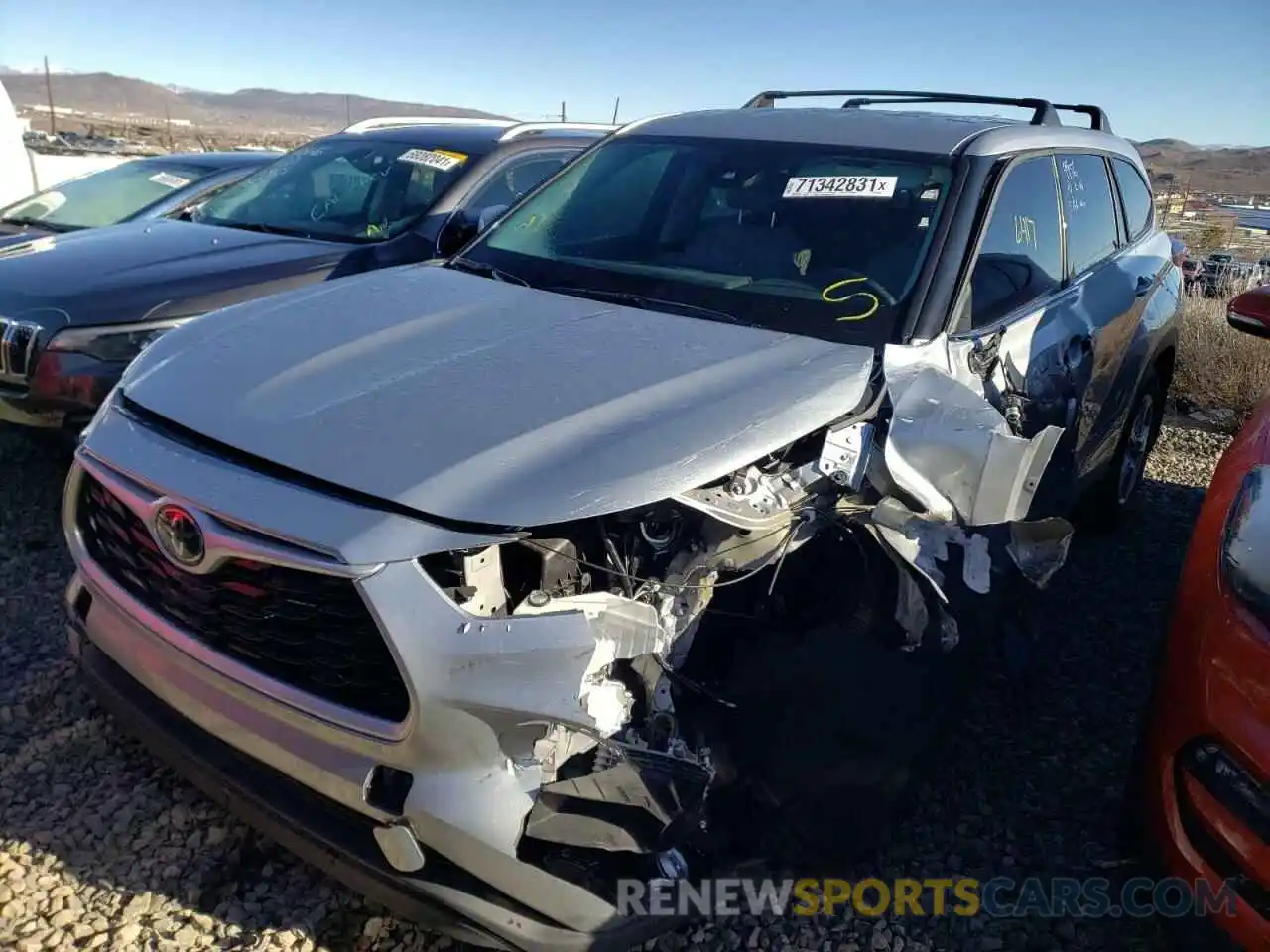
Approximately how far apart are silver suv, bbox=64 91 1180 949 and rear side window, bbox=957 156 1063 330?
1.0 inches

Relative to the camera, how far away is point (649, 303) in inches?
114

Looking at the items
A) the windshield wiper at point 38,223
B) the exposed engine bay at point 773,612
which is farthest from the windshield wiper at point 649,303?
the windshield wiper at point 38,223

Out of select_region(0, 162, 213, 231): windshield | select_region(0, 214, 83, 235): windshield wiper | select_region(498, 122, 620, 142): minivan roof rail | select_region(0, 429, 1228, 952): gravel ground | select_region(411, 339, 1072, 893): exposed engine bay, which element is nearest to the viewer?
select_region(411, 339, 1072, 893): exposed engine bay

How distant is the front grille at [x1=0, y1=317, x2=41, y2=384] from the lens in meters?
3.85

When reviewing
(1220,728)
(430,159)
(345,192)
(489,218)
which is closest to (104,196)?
(345,192)

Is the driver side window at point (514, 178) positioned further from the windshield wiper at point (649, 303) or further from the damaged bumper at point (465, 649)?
the damaged bumper at point (465, 649)

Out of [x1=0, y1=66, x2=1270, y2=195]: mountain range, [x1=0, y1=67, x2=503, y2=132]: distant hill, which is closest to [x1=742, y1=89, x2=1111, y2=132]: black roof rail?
[x1=0, y1=66, x2=1270, y2=195]: mountain range

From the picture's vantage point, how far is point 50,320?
388cm

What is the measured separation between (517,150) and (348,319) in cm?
298

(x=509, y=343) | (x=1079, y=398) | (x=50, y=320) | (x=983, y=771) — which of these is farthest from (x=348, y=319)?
(x=1079, y=398)

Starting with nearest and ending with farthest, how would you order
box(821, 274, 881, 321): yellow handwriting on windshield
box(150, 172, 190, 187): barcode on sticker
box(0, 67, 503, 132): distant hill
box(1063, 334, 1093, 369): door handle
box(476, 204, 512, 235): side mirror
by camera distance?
box(821, 274, 881, 321): yellow handwriting on windshield
box(1063, 334, 1093, 369): door handle
box(476, 204, 512, 235): side mirror
box(150, 172, 190, 187): barcode on sticker
box(0, 67, 503, 132): distant hill

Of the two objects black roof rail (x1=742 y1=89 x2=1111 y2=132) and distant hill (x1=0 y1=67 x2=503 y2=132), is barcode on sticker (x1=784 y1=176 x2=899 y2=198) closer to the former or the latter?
black roof rail (x1=742 y1=89 x2=1111 y2=132)

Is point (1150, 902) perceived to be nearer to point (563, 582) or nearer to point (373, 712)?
point (563, 582)

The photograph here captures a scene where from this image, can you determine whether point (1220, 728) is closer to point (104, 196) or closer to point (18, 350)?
point (18, 350)
